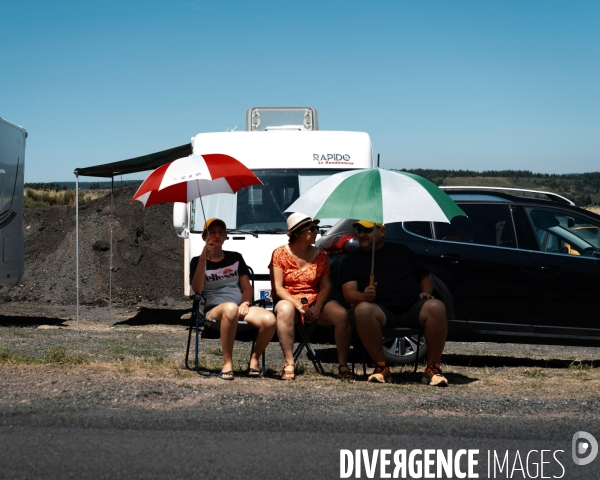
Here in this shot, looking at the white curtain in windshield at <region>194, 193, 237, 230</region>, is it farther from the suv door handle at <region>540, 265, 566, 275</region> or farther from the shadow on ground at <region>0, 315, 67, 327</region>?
the suv door handle at <region>540, 265, 566, 275</region>

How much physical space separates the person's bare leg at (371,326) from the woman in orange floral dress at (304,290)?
0.19m

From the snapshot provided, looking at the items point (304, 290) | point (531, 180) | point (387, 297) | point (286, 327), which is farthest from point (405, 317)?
point (531, 180)

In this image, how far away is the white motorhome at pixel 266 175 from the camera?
1120 centimetres

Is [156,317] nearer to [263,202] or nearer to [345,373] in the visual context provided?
[263,202]

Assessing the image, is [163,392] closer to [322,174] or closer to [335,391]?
[335,391]

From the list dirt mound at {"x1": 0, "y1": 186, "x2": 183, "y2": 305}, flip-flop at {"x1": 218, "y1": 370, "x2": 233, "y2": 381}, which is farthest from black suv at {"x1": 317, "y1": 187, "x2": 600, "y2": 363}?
dirt mound at {"x1": 0, "y1": 186, "x2": 183, "y2": 305}

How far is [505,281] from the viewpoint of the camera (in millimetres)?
8570

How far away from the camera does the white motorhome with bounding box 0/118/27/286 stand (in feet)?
43.3

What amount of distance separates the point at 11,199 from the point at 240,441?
374 inches

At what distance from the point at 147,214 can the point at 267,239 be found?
14851 millimetres

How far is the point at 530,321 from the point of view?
28.1 feet

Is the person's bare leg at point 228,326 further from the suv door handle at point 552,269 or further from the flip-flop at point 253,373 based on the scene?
the suv door handle at point 552,269

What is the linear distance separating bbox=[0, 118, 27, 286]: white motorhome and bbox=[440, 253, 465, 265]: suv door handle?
7259 millimetres

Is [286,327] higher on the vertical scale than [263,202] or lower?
lower
